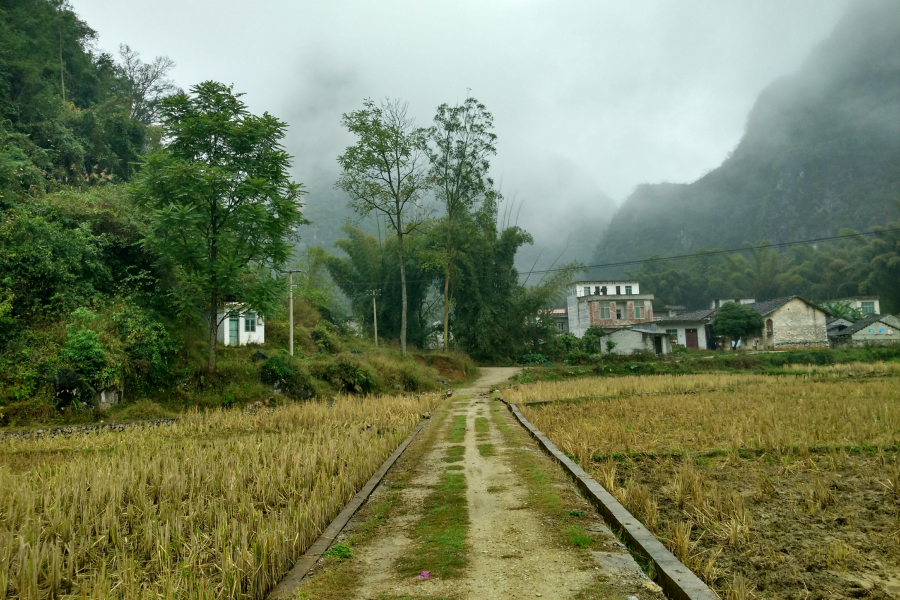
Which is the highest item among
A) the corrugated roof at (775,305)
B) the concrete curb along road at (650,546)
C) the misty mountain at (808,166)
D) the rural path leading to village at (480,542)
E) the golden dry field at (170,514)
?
the misty mountain at (808,166)

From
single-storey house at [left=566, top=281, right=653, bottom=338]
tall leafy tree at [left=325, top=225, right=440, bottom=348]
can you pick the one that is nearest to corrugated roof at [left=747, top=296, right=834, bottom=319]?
single-storey house at [left=566, top=281, right=653, bottom=338]

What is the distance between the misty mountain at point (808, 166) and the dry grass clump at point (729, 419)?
290 ft

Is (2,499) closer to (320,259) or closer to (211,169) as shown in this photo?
(211,169)

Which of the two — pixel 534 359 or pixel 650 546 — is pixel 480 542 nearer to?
pixel 650 546

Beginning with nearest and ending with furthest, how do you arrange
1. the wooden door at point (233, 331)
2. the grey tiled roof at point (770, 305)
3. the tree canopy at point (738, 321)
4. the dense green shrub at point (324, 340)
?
the dense green shrub at point (324, 340) < the wooden door at point (233, 331) < the tree canopy at point (738, 321) < the grey tiled roof at point (770, 305)

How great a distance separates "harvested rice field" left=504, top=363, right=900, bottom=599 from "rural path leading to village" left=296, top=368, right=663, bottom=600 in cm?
67

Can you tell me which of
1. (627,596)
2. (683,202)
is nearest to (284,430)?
(627,596)

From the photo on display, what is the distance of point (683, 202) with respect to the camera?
134875 millimetres

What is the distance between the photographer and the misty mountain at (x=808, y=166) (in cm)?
9519

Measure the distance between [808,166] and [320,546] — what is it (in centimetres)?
12444

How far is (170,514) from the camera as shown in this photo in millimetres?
5422

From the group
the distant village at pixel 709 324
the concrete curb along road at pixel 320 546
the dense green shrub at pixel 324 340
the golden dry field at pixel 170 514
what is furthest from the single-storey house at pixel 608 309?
the concrete curb along road at pixel 320 546

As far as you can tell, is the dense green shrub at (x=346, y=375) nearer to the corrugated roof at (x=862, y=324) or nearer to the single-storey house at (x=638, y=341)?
the single-storey house at (x=638, y=341)

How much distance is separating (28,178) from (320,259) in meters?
23.2
